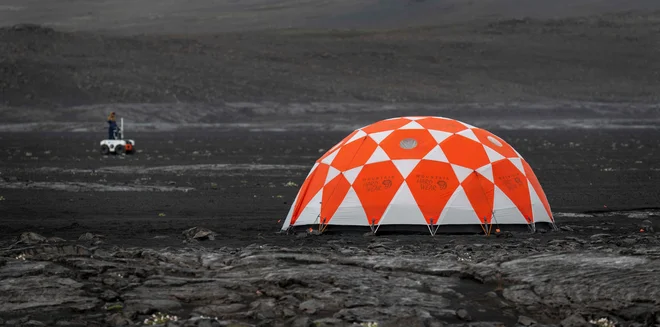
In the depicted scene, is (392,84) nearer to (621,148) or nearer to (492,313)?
(621,148)

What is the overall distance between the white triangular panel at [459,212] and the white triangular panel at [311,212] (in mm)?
2002

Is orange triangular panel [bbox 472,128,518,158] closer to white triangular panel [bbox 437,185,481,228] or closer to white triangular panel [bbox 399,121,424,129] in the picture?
white triangular panel [bbox 399,121,424,129]

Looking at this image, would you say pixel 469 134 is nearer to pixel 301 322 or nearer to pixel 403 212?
pixel 403 212

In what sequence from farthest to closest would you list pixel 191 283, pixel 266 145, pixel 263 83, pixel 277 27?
1. pixel 277 27
2. pixel 263 83
3. pixel 266 145
4. pixel 191 283

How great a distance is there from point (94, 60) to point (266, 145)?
46141mm

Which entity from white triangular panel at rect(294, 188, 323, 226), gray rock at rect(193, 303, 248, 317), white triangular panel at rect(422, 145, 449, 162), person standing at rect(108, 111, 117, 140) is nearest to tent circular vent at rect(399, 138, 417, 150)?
white triangular panel at rect(422, 145, 449, 162)

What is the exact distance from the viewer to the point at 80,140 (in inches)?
2042

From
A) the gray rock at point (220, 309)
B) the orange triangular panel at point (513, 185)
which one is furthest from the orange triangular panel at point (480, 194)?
the gray rock at point (220, 309)

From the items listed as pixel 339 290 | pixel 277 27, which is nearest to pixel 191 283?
pixel 339 290

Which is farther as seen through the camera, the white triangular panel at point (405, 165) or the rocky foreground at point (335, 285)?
the white triangular panel at point (405, 165)

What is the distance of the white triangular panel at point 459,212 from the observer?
634 inches

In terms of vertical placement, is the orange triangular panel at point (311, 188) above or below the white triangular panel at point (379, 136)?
below

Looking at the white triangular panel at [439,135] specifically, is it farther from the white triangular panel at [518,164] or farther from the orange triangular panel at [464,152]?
the white triangular panel at [518,164]

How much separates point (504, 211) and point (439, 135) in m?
1.67
